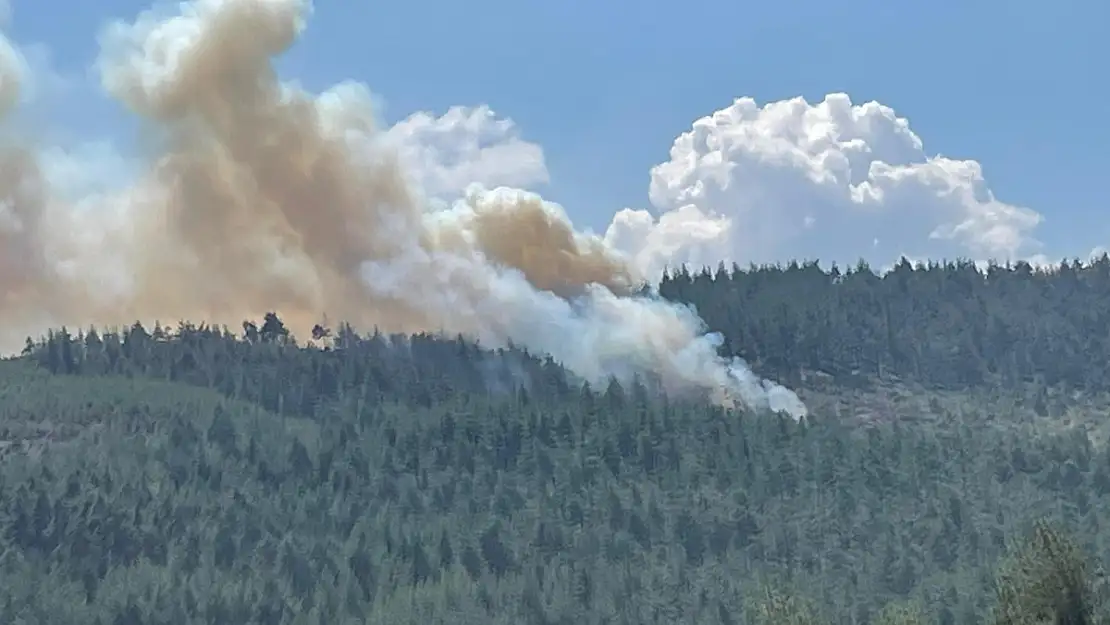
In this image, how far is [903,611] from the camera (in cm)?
6731

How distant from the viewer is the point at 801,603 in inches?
2886

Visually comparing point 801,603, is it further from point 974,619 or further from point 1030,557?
point 974,619

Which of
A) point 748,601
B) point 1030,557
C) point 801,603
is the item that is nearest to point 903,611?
point 801,603

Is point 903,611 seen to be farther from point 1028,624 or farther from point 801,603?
point 1028,624

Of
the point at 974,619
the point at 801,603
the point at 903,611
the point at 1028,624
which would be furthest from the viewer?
the point at 974,619

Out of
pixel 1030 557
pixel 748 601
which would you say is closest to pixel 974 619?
pixel 748 601

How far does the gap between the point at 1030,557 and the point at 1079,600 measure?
7.81 feet

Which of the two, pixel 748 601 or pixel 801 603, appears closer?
pixel 801 603

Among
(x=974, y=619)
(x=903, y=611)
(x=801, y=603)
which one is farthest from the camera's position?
(x=974, y=619)

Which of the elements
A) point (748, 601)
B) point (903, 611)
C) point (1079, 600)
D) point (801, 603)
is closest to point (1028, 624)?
point (1079, 600)

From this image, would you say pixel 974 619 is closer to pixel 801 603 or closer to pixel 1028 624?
pixel 801 603

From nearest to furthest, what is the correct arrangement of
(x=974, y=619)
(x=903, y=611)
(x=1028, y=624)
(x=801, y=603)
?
(x=1028, y=624), (x=903, y=611), (x=801, y=603), (x=974, y=619)

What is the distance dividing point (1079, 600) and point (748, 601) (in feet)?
483

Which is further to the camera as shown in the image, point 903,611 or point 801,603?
point 801,603
